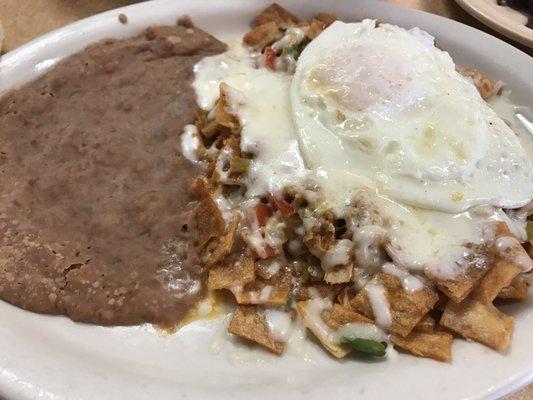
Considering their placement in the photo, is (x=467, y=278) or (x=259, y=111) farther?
(x=259, y=111)

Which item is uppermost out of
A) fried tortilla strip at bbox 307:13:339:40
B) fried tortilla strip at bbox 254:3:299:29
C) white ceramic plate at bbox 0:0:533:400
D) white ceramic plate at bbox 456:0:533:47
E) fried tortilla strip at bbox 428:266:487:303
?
white ceramic plate at bbox 456:0:533:47

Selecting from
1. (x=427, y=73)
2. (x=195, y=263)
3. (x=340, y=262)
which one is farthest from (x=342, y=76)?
(x=195, y=263)

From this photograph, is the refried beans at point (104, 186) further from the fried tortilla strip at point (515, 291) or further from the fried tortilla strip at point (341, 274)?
the fried tortilla strip at point (515, 291)

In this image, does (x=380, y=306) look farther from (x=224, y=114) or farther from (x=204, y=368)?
(x=224, y=114)

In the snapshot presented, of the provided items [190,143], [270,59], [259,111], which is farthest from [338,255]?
[270,59]

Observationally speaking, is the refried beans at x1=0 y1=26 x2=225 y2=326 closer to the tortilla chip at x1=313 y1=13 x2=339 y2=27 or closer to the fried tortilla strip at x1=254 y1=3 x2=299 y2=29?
the fried tortilla strip at x1=254 y1=3 x2=299 y2=29

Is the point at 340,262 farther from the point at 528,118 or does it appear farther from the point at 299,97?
the point at 528,118

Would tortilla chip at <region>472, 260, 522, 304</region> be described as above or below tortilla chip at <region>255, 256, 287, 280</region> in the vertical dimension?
above

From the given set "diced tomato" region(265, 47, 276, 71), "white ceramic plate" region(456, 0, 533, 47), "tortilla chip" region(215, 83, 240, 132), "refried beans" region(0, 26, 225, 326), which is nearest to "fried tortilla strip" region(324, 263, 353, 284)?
"refried beans" region(0, 26, 225, 326)
